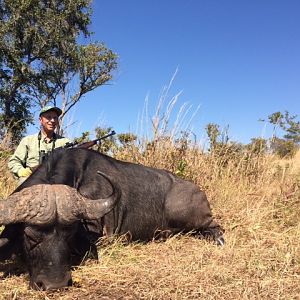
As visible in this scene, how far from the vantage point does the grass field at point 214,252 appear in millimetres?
3264

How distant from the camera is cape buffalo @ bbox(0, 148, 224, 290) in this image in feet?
11.2

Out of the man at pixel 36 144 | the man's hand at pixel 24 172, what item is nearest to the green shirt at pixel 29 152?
the man at pixel 36 144

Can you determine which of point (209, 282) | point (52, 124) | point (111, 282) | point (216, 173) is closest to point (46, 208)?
point (111, 282)

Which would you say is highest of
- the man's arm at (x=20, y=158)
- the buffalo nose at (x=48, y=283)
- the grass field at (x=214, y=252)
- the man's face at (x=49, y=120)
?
the man's face at (x=49, y=120)

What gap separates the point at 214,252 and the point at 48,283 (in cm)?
170

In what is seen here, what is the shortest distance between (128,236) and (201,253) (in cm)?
101

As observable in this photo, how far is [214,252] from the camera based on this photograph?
4.29 m

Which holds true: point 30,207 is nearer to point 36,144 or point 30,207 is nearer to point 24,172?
point 24,172

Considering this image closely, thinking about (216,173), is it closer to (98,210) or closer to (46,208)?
(98,210)

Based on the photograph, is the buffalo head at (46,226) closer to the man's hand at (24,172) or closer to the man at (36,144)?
the man's hand at (24,172)

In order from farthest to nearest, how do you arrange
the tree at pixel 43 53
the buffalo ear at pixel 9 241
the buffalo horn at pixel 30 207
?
1. the tree at pixel 43 53
2. the buffalo ear at pixel 9 241
3. the buffalo horn at pixel 30 207

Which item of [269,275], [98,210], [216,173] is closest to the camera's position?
[269,275]

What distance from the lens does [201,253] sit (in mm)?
4266

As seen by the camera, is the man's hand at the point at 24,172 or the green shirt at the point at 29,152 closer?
the man's hand at the point at 24,172
